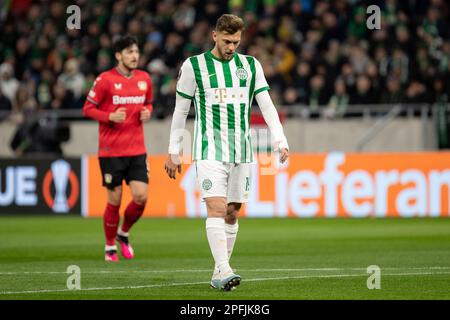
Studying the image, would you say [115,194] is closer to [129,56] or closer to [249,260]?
[129,56]

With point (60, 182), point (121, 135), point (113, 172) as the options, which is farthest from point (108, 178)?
point (60, 182)

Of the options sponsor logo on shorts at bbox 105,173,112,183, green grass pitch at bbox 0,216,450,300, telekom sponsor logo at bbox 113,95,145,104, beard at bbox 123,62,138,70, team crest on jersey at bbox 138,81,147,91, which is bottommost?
green grass pitch at bbox 0,216,450,300

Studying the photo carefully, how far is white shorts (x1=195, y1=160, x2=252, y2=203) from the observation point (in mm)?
9570

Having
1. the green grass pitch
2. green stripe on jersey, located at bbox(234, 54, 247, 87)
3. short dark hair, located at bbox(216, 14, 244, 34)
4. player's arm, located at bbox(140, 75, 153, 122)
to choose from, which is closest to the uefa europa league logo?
the green grass pitch

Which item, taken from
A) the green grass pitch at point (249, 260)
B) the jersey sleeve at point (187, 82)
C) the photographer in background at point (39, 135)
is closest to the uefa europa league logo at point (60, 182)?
the photographer in background at point (39, 135)

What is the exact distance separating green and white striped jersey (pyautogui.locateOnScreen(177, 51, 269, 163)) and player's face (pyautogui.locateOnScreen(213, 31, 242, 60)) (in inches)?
5.7

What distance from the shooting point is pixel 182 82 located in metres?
9.76

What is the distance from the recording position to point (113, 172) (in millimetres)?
13281

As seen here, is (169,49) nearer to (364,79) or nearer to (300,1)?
(300,1)

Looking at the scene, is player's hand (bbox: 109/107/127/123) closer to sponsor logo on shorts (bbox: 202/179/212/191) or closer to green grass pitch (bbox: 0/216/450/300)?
green grass pitch (bbox: 0/216/450/300)

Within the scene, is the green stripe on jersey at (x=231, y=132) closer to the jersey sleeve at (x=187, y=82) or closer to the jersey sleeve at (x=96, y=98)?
the jersey sleeve at (x=187, y=82)

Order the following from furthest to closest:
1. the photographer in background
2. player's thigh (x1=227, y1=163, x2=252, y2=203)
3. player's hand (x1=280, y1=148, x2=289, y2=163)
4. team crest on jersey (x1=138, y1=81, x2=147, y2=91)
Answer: the photographer in background < team crest on jersey (x1=138, y1=81, x2=147, y2=91) < player's thigh (x1=227, y1=163, x2=252, y2=203) < player's hand (x1=280, y1=148, x2=289, y2=163)

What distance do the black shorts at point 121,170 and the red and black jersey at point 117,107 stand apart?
0.20ft
